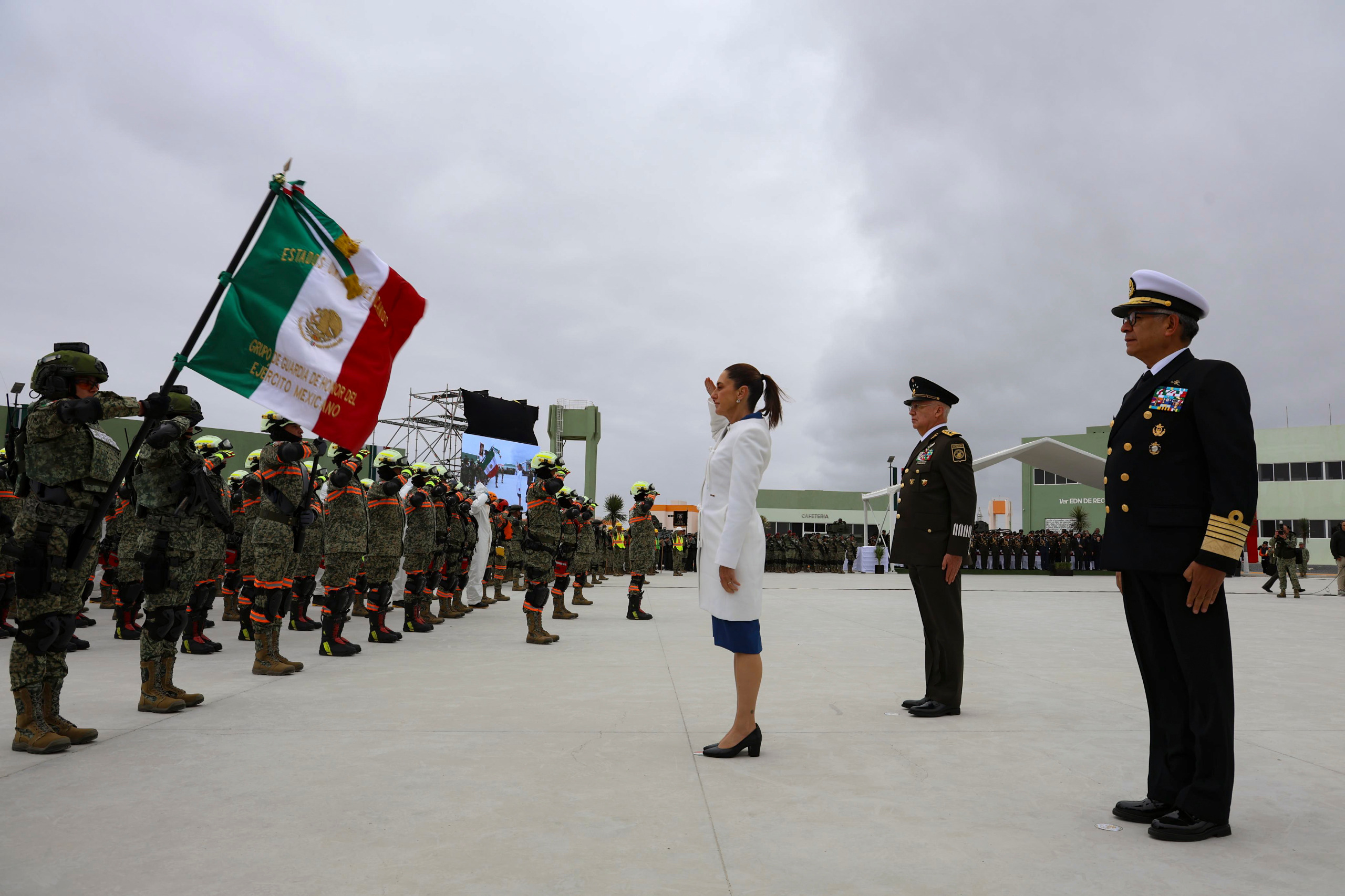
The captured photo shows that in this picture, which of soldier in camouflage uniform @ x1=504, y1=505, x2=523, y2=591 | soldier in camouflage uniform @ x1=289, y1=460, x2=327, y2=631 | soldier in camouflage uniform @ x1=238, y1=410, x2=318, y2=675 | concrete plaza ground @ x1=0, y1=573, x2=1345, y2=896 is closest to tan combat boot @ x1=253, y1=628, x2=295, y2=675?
soldier in camouflage uniform @ x1=238, y1=410, x2=318, y2=675

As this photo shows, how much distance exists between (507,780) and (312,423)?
6.99 feet

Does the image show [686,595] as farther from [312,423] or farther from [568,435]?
[568,435]

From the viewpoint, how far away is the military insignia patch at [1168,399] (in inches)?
115

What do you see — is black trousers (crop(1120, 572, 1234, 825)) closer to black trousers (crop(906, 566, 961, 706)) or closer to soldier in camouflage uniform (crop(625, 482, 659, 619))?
black trousers (crop(906, 566, 961, 706))

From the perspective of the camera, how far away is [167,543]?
4871 mm

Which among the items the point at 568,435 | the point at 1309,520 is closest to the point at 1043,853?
the point at 568,435

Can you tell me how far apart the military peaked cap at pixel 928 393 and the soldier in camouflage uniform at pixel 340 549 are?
5.03 meters

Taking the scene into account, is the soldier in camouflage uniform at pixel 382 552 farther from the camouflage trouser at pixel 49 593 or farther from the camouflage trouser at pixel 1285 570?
the camouflage trouser at pixel 1285 570

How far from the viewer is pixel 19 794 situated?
10.2 ft

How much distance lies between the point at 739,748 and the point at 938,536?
201cm

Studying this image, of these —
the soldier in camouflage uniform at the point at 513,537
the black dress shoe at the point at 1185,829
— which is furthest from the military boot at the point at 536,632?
the soldier in camouflage uniform at the point at 513,537

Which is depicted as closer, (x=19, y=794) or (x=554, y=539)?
(x=19, y=794)

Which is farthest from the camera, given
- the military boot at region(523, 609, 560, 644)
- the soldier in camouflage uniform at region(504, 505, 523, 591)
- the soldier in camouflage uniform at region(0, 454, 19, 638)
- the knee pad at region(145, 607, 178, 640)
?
the soldier in camouflage uniform at region(504, 505, 523, 591)

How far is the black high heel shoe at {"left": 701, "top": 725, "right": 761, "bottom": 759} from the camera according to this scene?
3.75 m
